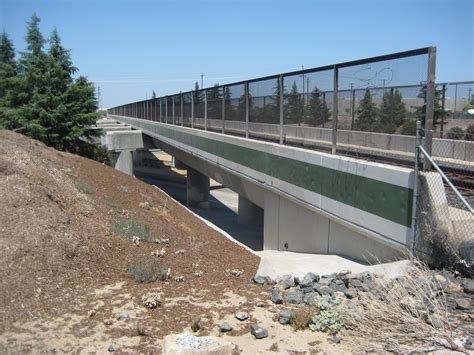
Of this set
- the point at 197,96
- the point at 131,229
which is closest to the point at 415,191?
the point at 131,229

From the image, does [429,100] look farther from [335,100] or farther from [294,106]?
[294,106]

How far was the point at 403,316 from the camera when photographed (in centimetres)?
484

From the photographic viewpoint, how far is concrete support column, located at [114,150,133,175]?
30567mm

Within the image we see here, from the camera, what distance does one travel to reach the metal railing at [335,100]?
7.17 m

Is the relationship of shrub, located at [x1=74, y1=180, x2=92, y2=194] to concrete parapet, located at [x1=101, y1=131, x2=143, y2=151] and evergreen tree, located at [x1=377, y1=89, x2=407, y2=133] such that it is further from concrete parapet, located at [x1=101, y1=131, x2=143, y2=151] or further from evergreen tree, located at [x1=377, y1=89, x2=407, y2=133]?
concrete parapet, located at [x1=101, y1=131, x2=143, y2=151]

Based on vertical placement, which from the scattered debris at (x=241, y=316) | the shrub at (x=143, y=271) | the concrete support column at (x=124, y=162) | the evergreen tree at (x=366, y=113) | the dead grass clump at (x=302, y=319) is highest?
the evergreen tree at (x=366, y=113)

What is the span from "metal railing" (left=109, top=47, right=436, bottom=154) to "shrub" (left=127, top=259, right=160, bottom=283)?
13.6 feet

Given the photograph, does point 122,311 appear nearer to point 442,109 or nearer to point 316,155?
point 316,155

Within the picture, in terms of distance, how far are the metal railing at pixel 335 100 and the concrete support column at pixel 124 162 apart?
14421 mm

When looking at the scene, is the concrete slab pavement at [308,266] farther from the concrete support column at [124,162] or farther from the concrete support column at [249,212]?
the concrete support column at [124,162]

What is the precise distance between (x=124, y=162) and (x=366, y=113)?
24270mm

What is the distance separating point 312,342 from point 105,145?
26060 millimetres

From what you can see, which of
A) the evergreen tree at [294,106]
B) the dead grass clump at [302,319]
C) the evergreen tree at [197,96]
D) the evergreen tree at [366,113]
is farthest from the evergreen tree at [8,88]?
the dead grass clump at [302,319]

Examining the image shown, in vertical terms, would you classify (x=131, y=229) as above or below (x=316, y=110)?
below
